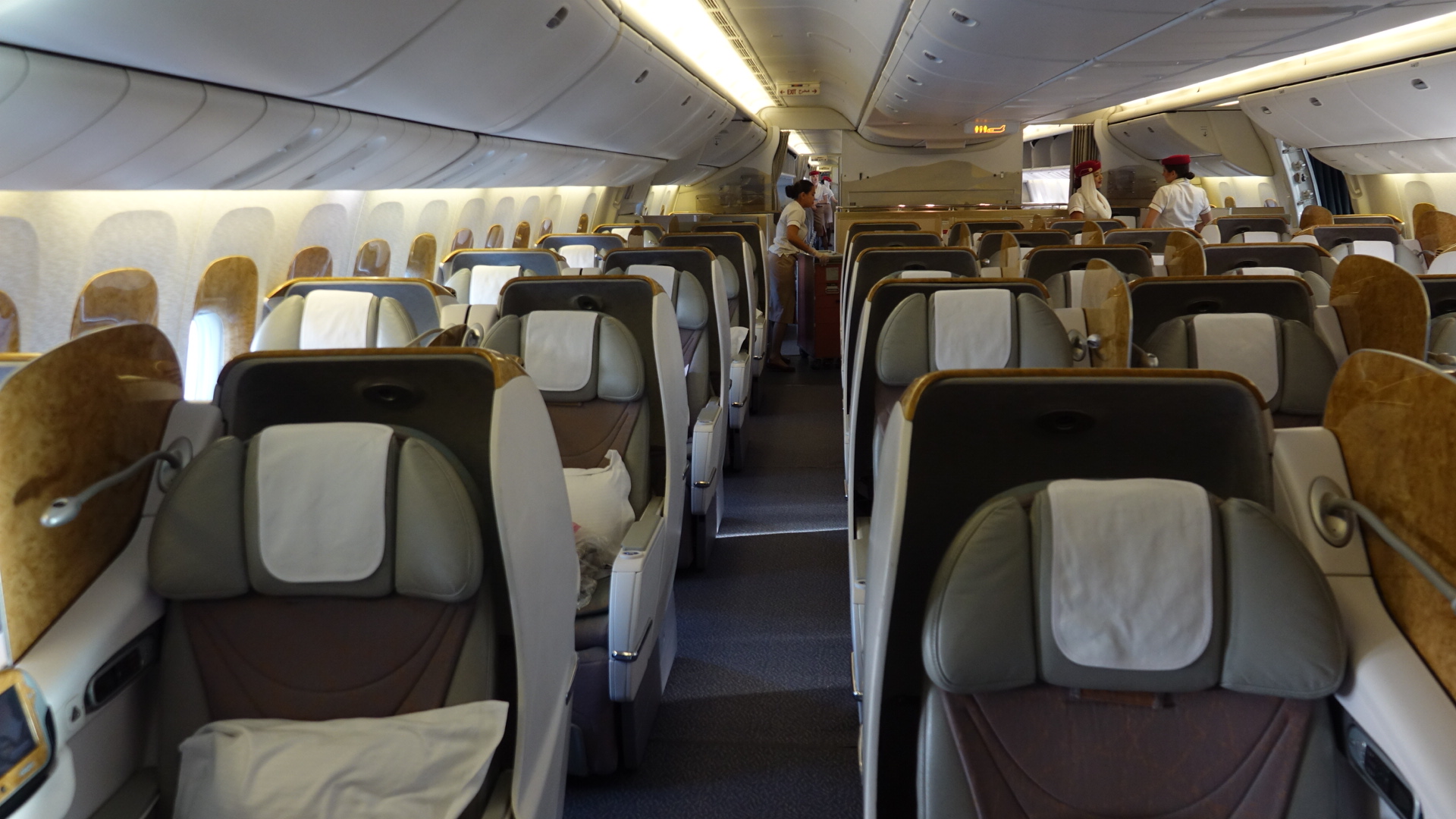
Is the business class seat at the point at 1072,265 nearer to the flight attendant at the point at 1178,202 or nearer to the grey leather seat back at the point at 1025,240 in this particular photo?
the grey leather seat back at the point at 1025,240

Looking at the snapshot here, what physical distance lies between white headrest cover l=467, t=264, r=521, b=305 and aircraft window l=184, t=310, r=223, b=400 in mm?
1731

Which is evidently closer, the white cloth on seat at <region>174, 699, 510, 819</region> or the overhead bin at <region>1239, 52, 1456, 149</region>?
the white cloth on seat at <region>174, 699, 510, 819</region>

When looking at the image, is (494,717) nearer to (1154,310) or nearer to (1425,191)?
(1154,310)

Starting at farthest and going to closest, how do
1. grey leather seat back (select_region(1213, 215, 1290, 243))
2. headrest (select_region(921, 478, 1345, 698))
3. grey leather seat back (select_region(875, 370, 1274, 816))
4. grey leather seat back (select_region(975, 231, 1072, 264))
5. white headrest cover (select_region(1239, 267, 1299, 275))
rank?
1. grey leather seat back (select_region(1213, 215, 1290, 243))
2. grey leather seat back (select_region(975, 231, 1072, 264))
3. white headrest cover (select_region(1239, 267, 1299, 275))
4. grey leather seat back (select_region(875, 370, 1274, 816))
5. headrest (select_region(921, 478, 1345, 698))

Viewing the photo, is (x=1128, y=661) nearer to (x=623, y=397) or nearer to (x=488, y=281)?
(x=623, y=397)

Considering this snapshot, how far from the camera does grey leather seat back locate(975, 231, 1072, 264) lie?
21.9 feet

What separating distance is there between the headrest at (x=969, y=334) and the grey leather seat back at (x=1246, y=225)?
19.4ft

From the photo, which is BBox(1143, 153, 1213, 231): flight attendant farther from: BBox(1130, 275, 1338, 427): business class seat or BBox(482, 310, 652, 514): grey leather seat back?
BBox(482, 310, 652, 514): grey leather seat back

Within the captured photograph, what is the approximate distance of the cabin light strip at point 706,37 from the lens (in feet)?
24.3

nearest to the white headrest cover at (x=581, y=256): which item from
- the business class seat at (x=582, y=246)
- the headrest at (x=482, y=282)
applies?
the business class seat at (x=582, y=246)

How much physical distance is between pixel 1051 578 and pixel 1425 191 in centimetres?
1422

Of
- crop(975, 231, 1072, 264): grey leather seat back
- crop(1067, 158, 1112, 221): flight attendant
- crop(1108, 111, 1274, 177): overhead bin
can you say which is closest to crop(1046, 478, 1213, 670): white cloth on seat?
crop(975, 231, 1072, 264): grey leather seat back

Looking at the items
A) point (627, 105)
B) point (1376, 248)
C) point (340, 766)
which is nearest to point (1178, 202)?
point (1376, 248)

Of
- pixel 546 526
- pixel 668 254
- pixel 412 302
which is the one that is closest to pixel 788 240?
pixel 668 254
